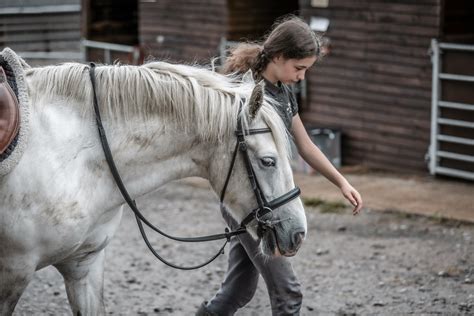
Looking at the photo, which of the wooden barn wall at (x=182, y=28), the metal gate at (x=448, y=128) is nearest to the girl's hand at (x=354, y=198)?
the metal gate at (x=448, y=128)

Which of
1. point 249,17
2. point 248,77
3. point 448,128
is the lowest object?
point 448,128

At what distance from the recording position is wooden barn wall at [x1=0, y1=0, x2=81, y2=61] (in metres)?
14.0

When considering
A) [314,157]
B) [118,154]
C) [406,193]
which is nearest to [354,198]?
[314,157]

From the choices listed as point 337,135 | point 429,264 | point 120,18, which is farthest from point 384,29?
point 120,18

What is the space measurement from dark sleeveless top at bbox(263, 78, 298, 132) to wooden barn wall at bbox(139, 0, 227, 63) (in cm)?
685

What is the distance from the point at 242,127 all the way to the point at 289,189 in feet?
1.01

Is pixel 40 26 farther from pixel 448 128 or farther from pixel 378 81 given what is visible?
pixel 448 128

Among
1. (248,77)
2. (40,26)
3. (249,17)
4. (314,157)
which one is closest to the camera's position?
(248,77)

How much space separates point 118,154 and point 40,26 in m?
11.1

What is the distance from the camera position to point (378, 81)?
31.4 feet

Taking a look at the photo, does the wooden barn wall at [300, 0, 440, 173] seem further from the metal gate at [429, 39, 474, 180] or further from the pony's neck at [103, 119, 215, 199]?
the pony's neck at [103, 119, 215, 199]

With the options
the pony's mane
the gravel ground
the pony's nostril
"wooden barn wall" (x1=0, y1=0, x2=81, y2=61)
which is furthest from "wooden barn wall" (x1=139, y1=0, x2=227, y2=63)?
the pony's nostril

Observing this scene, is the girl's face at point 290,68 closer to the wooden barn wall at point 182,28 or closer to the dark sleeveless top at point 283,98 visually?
the dark sleeveless top at point 283,98

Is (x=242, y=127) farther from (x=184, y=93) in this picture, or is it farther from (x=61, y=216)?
(x=61, y=216)
